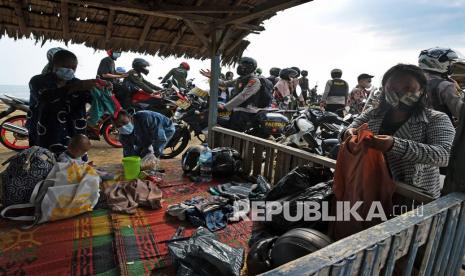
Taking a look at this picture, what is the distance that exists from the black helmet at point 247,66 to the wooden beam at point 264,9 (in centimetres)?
72

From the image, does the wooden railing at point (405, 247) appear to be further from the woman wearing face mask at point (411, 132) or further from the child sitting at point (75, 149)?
the child sitting at point (75, 149)

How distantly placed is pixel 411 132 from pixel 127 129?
3.49 meters

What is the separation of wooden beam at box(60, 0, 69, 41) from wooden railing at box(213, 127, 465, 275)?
429cm

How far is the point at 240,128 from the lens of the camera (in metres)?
5.29

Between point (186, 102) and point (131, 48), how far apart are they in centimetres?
183

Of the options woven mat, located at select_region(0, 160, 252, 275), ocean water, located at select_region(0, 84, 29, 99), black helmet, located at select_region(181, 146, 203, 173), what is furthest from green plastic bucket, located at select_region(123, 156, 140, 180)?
ocean water, located at select_region(0, 84, 29, 99)

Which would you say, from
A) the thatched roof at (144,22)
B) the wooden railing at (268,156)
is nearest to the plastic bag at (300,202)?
the wooden railing at (268,156)

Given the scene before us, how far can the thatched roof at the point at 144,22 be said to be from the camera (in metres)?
3.89

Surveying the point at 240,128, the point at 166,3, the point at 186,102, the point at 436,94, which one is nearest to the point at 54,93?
the point at 166,3

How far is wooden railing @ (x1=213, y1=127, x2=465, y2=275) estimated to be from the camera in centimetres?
95

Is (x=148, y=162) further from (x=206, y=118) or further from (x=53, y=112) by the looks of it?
(x=206, y=118)

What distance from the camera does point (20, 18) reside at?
3881 mm

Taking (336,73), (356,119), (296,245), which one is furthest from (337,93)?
(296,245)

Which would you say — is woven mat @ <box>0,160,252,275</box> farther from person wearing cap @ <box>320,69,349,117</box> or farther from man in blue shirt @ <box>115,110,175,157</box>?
person wearing cap @ <box>320,69,349,117</box>
